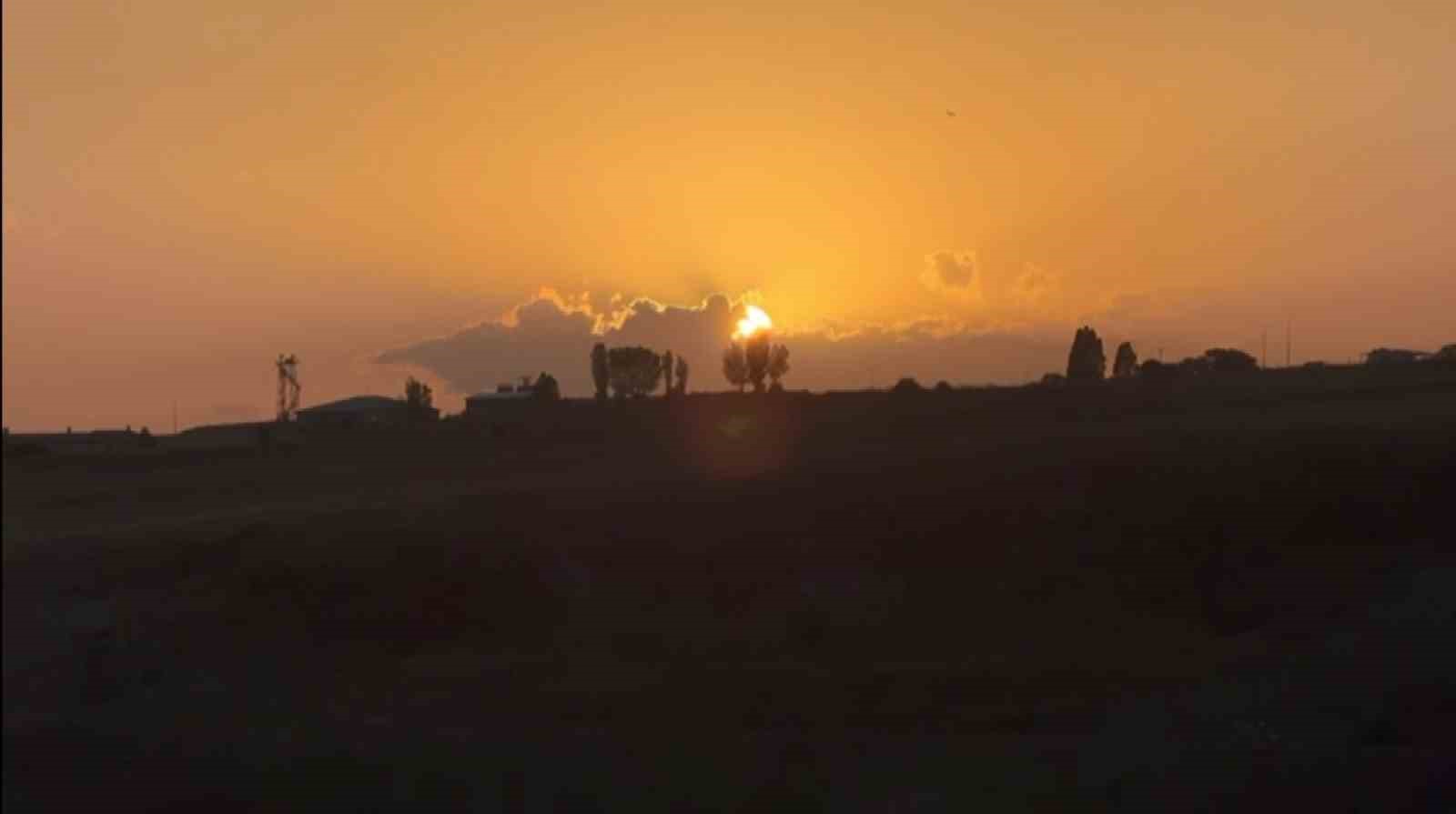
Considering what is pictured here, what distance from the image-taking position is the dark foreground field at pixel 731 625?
1498 cm

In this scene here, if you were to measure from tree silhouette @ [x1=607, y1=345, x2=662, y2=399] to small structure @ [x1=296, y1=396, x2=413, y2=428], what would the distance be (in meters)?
28.2

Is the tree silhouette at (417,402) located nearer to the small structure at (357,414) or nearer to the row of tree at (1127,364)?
the small structure at (357,414)

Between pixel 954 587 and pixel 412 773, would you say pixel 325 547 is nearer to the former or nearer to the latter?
pixel 412 773

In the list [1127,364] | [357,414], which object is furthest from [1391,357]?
[357,414]

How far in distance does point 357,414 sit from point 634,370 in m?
39.4

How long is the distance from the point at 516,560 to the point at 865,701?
659cm

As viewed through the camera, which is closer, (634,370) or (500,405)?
(500,405)

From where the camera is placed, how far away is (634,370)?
216 ft

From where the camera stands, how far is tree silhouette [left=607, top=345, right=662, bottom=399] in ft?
207

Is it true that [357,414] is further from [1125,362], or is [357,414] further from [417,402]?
[1125,362]

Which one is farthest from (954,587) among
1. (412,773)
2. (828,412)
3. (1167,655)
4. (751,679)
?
(828,412)

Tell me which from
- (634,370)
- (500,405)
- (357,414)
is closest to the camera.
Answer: (357,414)

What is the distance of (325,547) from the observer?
75.4ft

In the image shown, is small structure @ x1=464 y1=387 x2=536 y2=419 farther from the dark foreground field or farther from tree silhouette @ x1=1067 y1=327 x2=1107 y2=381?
tree silhouette @ x1=1067 y1=327 x2=1107 y2=381
